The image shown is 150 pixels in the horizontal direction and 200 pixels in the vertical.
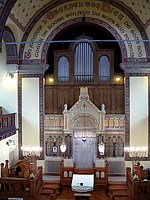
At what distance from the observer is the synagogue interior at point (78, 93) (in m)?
17.4

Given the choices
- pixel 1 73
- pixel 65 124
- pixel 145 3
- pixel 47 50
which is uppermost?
pixel 145 3

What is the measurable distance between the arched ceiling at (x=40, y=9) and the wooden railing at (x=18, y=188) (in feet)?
24.2

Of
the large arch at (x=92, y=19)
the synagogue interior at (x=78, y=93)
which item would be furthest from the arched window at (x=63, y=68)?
the large arch at (x=92, y=19)

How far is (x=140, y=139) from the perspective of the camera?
17.6 m

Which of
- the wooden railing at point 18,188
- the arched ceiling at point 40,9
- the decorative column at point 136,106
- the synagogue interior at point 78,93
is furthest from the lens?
the decorative column at point 136,106

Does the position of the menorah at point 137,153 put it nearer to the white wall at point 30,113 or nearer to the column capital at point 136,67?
the column capital at point 136,67

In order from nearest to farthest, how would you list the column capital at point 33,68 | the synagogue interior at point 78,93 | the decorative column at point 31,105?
1. the synagogue interior at point 78,93
2. the column capital at point 33,68
3. the decorative column at point 31,105

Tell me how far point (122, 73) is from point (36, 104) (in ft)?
16.5

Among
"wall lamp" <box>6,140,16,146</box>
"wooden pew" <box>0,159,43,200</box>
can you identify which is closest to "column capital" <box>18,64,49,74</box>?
"wall lamp" <box>6,140,16,146</box>

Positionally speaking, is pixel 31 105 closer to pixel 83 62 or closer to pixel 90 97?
pixel 90 97

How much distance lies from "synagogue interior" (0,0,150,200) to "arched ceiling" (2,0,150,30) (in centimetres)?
10

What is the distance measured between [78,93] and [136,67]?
11.2 ft

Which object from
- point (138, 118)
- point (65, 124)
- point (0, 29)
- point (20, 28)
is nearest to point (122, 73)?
Result: point (138, 118)

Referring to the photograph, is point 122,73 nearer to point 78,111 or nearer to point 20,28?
point 78,111
